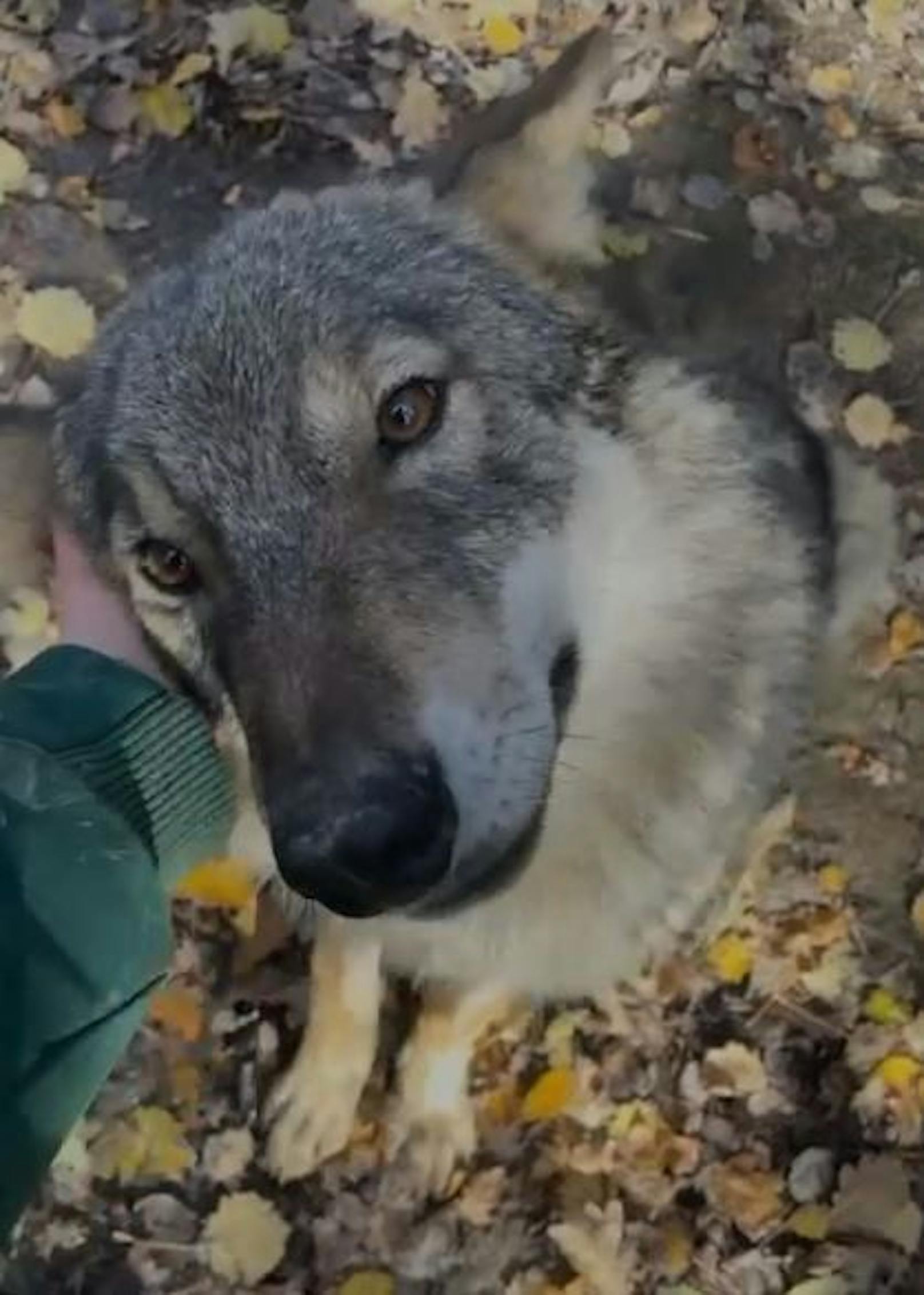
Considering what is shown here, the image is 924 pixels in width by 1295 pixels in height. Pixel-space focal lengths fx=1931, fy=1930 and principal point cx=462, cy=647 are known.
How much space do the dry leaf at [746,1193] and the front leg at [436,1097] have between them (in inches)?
16.5

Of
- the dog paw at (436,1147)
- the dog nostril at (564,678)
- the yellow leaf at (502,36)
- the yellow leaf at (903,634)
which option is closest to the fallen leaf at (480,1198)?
the dog paw at (436,1147)

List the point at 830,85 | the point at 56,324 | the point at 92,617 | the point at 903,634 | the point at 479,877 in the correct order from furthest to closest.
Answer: the point at 830,85
the point at 56,324
the point at 903,634
the point at 92,617
the point at 479,877

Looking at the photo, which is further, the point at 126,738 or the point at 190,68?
the point at 190,68

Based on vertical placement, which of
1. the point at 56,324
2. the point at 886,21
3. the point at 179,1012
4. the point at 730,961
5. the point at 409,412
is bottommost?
→ the point at 179,1012

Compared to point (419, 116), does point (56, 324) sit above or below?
below

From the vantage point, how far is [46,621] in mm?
3314

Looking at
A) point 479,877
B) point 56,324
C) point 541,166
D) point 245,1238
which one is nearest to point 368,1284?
point 245,1238

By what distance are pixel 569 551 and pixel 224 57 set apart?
2.33 m

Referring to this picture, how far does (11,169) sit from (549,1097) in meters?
2.34

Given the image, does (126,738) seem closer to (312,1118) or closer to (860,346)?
(312,1118)

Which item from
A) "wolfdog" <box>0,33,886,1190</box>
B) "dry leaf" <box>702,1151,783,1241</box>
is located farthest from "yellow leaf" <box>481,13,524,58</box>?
"dry leaf" <box>702,1151,783,1241</box>

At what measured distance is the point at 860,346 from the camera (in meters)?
3.99

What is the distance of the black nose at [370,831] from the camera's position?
2.11m

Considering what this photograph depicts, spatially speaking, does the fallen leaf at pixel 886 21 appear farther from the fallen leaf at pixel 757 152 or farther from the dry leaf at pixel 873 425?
the dry leaf at pixel 873 425
